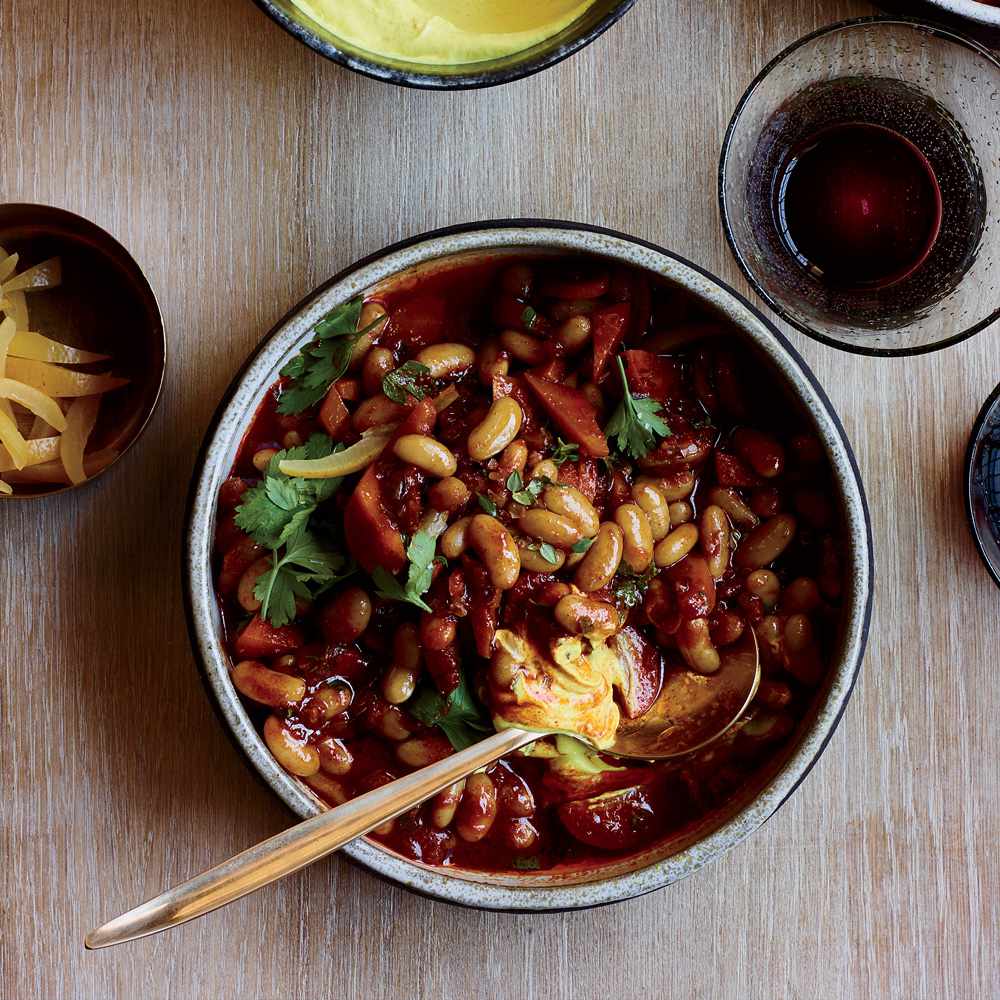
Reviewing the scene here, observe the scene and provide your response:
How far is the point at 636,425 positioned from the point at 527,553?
0.92 ft

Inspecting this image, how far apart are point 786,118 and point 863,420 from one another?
0.56m

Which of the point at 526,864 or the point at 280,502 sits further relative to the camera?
the point at 526,864

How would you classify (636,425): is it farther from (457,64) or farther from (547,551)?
(457,64)

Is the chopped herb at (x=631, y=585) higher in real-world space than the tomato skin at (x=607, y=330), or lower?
lower

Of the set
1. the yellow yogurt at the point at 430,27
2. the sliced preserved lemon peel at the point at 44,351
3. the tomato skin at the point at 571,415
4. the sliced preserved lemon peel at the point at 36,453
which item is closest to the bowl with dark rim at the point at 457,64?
the yellow yogurt at the point at 430,27

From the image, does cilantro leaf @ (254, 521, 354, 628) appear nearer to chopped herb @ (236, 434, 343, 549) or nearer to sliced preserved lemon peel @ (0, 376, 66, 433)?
chopped herb @ (236, 434, 343, 549)

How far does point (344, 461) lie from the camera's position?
1.66 meters

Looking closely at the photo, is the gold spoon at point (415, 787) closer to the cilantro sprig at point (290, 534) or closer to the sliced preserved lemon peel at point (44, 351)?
the cilantro sprig at point (290, 534)

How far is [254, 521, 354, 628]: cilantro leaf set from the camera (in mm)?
1625

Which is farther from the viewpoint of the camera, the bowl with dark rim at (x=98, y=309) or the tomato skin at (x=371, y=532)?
the bowl with dark rim at (x=98, y=309)

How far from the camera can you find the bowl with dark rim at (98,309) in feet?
5.80

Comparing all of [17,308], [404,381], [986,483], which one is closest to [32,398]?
[17,308]

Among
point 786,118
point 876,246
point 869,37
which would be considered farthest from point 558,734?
point 869,37

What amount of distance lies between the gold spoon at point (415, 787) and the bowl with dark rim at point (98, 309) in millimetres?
737
